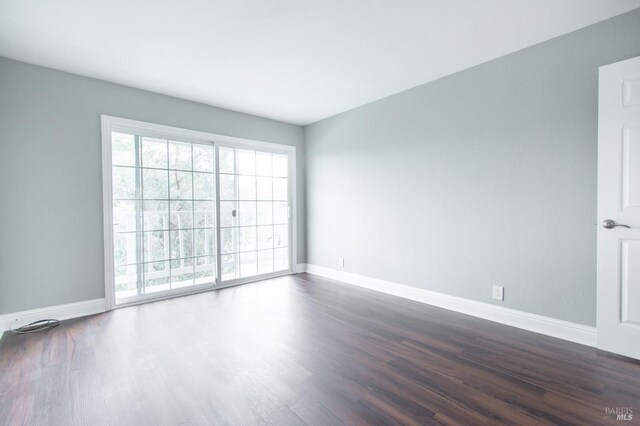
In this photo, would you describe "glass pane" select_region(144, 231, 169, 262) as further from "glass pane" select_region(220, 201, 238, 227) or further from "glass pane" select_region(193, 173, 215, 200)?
"glass pane" select_region(220, 201, 238, 227)

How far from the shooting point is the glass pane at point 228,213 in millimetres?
4133

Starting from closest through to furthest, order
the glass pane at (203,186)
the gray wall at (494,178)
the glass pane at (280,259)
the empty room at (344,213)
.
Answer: the empty room at (344,213)
the gray wall at (494,178)
the glass pane at (203,186)
the glass pane at (280,259)

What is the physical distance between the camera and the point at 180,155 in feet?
12.5

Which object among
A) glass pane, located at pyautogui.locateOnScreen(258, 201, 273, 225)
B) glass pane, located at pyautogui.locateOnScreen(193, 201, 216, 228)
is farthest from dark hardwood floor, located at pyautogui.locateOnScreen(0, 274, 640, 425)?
glass pane, located at pyautogui.locateOnScreen(258, 201, 273, 225)

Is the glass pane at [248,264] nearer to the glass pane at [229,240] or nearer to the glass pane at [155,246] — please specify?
the glass pane at [229,240]

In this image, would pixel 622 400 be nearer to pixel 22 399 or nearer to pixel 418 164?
pixel 418 164

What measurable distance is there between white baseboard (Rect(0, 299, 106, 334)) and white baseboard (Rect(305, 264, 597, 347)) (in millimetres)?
3100

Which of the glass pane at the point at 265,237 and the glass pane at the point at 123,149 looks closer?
the glass pane at the point at 123,149

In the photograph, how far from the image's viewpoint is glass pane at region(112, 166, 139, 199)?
3.34 metres

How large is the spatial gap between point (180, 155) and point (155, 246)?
120 cm

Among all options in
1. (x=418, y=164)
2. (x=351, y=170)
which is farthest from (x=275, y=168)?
(x=418, y=164)

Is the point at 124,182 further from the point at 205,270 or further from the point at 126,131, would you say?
the point at 205,270

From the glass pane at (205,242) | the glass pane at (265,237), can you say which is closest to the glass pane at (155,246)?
the glass pane at (205,242)

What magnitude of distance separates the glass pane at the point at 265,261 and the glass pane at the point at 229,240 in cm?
44
